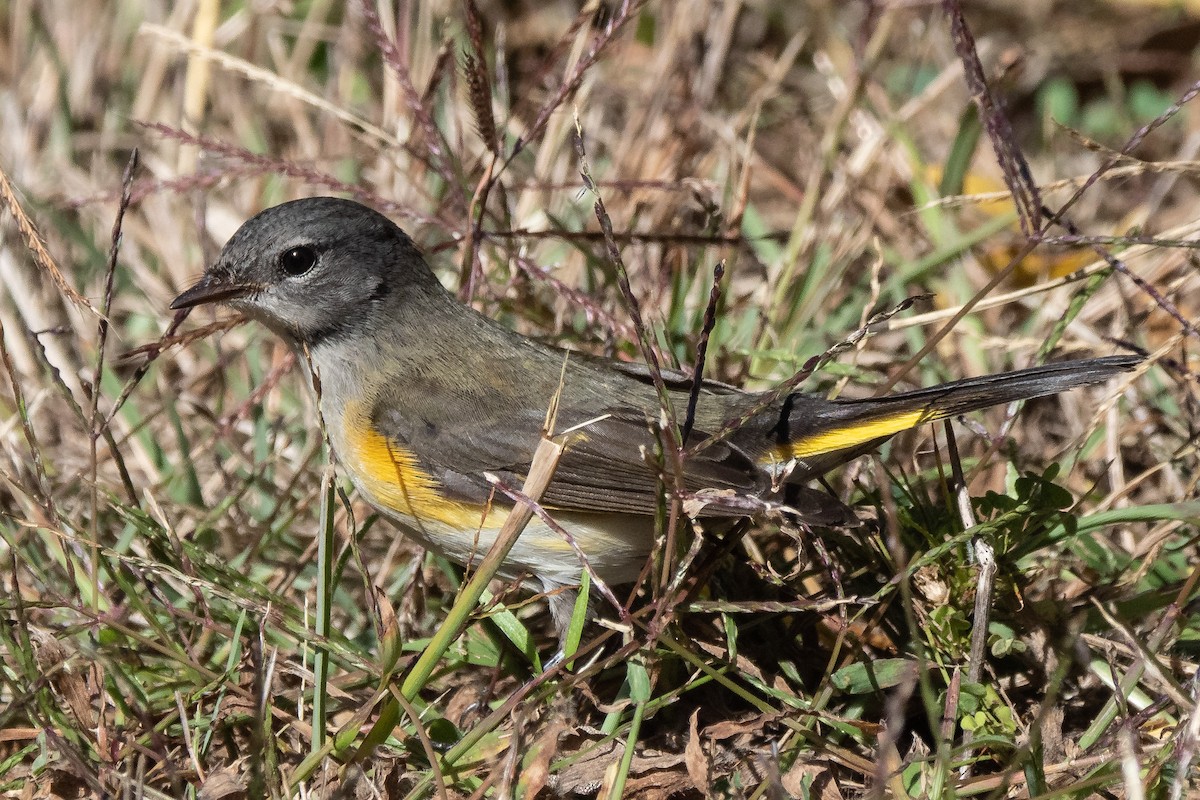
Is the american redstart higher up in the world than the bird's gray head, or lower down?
A: lower down

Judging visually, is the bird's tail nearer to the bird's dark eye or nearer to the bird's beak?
the bird's dark eye

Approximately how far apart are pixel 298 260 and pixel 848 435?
1673mm

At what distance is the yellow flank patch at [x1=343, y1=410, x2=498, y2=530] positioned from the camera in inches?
136

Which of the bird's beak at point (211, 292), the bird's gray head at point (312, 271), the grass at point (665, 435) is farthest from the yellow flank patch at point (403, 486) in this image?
the bird's beak at point (211, 292)

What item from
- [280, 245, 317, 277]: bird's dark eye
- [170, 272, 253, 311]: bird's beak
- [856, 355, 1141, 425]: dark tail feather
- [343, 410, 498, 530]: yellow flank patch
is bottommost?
[343, 410, 498, 530]: yellow flank patch

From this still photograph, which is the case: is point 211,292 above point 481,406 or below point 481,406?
above

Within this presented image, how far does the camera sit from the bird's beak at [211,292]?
11.7 feet

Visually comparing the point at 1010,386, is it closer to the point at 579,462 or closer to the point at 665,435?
the point at 665,435

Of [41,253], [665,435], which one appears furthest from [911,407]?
[41,253]

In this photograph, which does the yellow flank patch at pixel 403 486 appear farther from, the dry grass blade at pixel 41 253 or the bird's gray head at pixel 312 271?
the dry grass blade at pixel 41 253

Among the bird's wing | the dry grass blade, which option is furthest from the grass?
the bird's wing

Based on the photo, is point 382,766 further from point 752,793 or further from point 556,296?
point 556,296

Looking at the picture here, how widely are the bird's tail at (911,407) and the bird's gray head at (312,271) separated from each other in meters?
1.32

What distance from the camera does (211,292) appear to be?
11.9 ft
